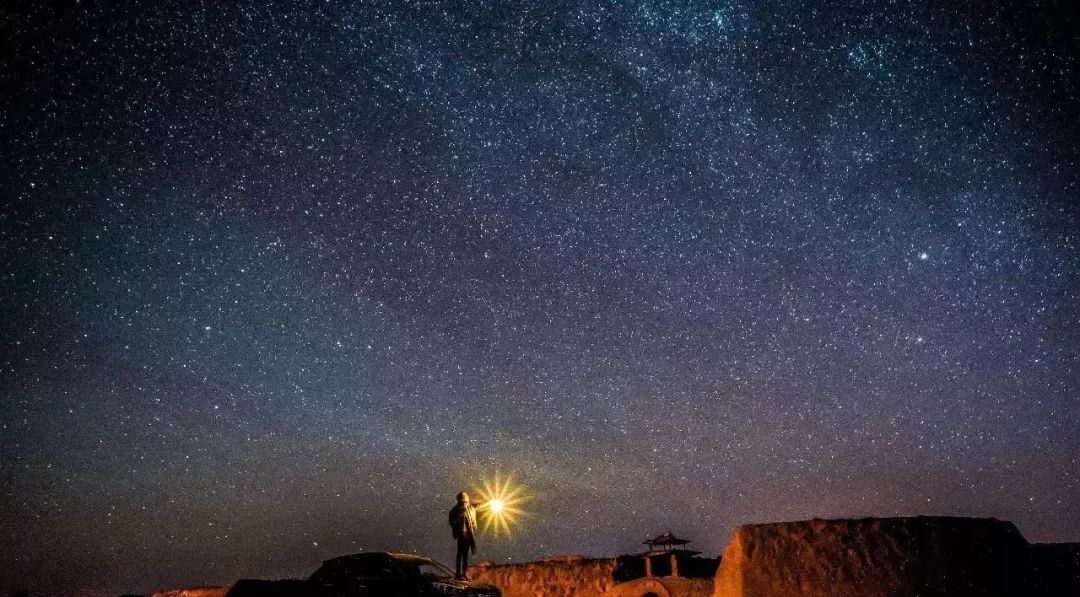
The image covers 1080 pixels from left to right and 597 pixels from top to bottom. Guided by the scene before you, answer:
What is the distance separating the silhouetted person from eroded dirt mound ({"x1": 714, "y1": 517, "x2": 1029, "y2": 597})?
21.4 ft

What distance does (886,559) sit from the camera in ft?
26.0

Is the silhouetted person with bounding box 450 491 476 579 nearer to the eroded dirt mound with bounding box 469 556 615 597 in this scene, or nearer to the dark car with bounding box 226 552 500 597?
the eroded dirt mound with bounding box 469 556 615 597

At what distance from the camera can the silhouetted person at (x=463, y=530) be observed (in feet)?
43.4

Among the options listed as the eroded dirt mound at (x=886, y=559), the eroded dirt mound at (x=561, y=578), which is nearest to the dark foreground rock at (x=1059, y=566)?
the eroded dirt mound at (x=886, y=559)

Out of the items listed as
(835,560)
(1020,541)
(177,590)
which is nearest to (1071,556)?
(1020,541)

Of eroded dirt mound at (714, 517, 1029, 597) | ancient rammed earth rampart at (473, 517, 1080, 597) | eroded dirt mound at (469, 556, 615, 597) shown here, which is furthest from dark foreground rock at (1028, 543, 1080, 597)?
eroded dirt mound at (469, 556, 615, 597)

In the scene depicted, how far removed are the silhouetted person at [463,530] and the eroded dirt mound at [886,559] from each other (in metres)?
6.54

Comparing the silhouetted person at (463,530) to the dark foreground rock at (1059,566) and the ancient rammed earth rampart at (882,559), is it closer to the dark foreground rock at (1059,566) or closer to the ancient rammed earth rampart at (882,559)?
the ancient rammed earth rampart at (882,559)

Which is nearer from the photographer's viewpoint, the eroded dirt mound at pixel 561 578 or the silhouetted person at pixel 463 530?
the silhouetted person at pixel 463 530

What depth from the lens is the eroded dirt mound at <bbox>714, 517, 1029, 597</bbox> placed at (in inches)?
304

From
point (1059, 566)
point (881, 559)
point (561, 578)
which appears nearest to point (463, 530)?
point (561, 578)

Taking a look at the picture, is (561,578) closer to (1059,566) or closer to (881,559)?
(881,559)

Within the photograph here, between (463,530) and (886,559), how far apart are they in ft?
27.8

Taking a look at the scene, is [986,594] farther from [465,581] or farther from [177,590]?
[177,590]
